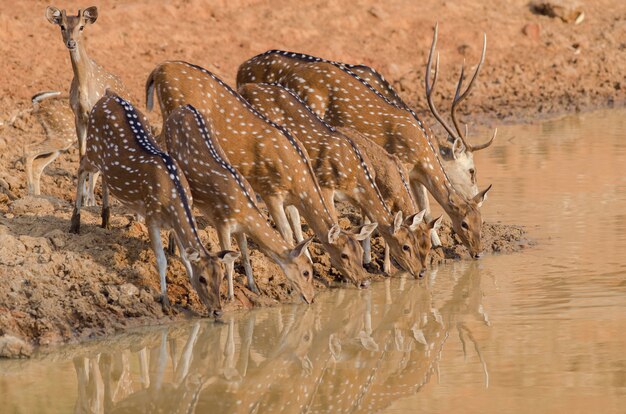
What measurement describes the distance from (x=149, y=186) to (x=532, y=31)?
14.6 metres

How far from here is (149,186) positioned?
10.6 metres

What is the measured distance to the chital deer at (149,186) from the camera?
10.3 m

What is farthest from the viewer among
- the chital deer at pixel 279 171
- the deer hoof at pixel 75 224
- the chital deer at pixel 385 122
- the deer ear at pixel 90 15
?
the deer ear at pixel 90 15

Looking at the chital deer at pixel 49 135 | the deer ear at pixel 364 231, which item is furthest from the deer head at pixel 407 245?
the chital deer at pixel 49 135

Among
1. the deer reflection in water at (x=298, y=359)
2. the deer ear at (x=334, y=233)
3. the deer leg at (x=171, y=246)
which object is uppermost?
the deer ear at (x=334, y=233)

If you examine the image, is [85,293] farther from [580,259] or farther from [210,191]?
[580,259]

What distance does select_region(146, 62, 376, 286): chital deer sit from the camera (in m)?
11.3

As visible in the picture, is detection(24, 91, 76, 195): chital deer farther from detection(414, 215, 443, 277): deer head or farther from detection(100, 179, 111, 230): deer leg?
detection(414, 215, 443, 277): deer head

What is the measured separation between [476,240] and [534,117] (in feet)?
27.9

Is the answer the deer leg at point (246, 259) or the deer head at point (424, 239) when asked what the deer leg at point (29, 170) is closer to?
the deer leg at point (246, 259)

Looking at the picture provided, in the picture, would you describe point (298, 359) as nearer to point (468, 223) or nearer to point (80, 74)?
point (468, 223)

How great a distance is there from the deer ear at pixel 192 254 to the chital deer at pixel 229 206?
1.93 ft

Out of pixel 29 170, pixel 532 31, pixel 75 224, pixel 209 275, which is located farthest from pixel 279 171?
pixel 532 31

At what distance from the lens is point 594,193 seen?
49.2 ft
